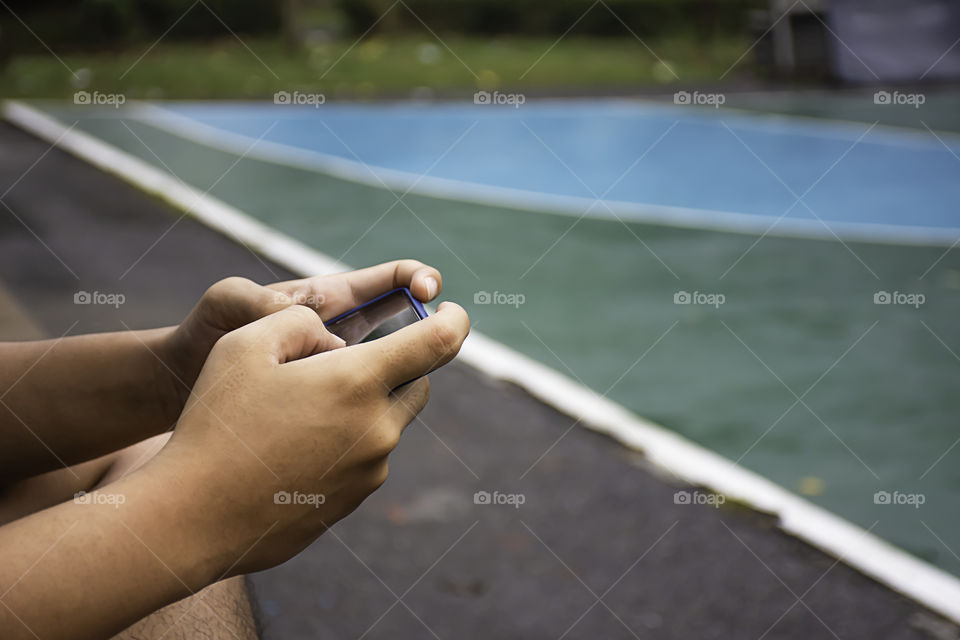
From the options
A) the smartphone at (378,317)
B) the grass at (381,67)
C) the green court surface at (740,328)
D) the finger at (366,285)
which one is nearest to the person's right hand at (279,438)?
the smartphone at (378,317)

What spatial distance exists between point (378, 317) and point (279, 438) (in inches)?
21.4

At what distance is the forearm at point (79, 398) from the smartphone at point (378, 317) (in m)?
0.34

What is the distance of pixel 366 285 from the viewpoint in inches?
73.3

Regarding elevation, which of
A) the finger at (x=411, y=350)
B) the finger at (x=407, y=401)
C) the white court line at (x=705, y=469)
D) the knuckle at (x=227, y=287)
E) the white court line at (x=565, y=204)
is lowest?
the white court line at (x=565, y=204)

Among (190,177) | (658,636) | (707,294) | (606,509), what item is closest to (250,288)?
(658,636)

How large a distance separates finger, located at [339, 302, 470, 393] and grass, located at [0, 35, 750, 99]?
1326 centimetres

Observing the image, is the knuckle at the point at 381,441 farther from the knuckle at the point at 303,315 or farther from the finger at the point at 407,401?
the knuckle at the point at 303,315

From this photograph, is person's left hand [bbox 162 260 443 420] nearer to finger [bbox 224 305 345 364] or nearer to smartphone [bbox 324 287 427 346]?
smartphone [bbox 324 287 427 346]

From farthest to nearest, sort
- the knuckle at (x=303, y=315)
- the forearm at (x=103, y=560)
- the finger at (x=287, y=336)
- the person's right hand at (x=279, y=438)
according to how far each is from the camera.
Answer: the knuckle at (x=303, y=315) → the finger at (x=287, y=336) → the person's right hand at (x=279, y=438) → the forearm at (x=103, y=560)

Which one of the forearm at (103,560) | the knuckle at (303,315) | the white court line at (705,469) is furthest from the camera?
the white court line at (705,469)

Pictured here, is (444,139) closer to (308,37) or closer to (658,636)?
(658,636)

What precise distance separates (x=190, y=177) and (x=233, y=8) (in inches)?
520

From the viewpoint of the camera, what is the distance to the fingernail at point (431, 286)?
5.89 feet

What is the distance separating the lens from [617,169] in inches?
376
